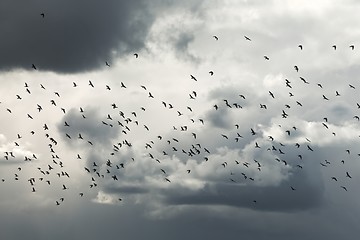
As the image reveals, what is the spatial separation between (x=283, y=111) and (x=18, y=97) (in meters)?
72.9

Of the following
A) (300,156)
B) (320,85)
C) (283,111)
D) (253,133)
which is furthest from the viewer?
(300,156)

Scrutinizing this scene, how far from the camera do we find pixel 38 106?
183375mm

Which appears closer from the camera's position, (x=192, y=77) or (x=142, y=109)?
(x=192, y=77)

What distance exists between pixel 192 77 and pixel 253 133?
119 feet

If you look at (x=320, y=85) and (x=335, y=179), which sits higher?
(x=320, y=85)

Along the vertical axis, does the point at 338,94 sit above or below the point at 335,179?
above

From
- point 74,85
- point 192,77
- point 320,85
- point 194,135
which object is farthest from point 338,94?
point 74,85

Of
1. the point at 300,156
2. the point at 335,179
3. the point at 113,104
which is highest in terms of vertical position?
the point at 113,104

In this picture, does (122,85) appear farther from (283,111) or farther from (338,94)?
(338,94)

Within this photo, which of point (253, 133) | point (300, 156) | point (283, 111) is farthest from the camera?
point (300, 156)

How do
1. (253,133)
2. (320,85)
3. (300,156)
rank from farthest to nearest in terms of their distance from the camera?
(300,156) < (253,133) < (320,85)

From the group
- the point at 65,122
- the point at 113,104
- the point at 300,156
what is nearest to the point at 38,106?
the point at 65,122

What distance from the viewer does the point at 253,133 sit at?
7165 inches

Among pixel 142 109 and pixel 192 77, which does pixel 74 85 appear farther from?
pixel 192 77
